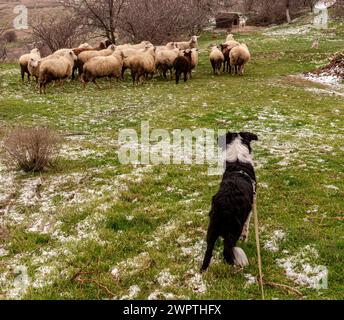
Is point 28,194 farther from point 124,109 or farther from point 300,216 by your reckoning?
point 124,109

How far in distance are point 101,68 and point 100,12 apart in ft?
36.8

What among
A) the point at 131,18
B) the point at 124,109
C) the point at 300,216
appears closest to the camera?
the point at 300,216

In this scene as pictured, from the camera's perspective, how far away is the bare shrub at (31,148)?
8.66 metres

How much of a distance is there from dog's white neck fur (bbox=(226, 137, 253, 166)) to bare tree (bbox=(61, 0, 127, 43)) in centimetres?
2298

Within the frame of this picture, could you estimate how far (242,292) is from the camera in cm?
457

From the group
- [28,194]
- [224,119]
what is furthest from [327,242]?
[224,119]

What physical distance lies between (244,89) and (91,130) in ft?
27.0

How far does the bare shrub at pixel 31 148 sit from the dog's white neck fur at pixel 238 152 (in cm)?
465

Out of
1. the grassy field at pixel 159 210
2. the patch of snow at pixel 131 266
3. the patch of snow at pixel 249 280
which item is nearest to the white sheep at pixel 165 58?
the grassy field at pixel 159 210

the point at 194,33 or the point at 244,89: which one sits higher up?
the point at 194,33

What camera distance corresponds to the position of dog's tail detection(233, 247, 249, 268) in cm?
490

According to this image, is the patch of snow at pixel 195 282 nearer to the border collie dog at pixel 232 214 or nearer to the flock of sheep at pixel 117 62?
the border collie dog at pixel 232 214

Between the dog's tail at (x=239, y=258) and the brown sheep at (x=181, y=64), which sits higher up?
the brown sheep at (x=181, y=64)

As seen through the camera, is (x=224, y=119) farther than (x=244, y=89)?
No
